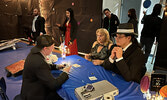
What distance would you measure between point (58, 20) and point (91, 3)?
2066 millimetres

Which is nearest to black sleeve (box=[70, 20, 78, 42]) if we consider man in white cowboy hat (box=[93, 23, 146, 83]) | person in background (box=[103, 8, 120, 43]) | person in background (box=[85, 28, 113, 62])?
person in background (box=[103, 8, 120, 43])

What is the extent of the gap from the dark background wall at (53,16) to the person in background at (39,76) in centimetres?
333

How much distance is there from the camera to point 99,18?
176 inches

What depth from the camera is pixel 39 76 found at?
1.40 meters

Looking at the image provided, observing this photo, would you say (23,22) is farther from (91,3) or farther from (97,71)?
(97,71)

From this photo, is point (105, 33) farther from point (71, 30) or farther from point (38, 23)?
point (38, 23)

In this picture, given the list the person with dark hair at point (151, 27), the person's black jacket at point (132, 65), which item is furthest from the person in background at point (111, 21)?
the person's black jacket at point (132, 65)

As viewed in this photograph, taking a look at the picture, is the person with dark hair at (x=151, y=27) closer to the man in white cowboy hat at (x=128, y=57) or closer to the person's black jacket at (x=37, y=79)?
the man in white cowboy hat at (x=128, y=57)

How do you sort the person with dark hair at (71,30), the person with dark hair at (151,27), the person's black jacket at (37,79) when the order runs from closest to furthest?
the person's black jacket at (37,79) → the person with dark hair at (151,27) → the person with dark hair at (71,30)

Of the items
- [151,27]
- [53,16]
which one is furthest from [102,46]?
[53,16]

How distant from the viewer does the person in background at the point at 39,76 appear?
4.60ft

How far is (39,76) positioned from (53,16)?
5.22m

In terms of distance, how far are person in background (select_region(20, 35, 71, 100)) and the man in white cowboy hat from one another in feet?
2.48

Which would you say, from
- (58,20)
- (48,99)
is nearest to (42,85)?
(48,99)
